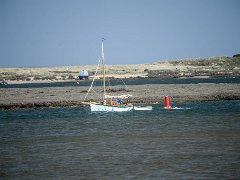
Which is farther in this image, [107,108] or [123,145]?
[107,108]

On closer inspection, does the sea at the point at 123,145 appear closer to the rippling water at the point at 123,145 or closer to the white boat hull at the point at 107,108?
the rippling water at the point at 123,145

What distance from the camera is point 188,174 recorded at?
19.3 m

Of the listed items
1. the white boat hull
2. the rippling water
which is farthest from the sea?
the white boat hull

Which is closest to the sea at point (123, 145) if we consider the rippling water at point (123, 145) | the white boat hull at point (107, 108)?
the rippling water at point (123, 145)

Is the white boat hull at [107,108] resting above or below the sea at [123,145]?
above

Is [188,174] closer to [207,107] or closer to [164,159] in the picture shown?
[164,159]

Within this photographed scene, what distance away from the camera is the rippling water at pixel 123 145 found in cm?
2038

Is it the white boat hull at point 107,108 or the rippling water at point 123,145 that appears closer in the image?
the rippling water at point 123,145

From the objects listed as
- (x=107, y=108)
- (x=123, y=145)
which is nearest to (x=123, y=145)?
(x=123, y=145)

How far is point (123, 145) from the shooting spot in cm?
2723

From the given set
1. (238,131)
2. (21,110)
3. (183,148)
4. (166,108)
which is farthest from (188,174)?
(21,110)

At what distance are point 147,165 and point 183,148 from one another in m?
4.77

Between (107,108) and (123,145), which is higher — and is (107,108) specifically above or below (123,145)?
above

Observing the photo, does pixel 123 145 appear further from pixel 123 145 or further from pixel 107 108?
pixel 107 108
